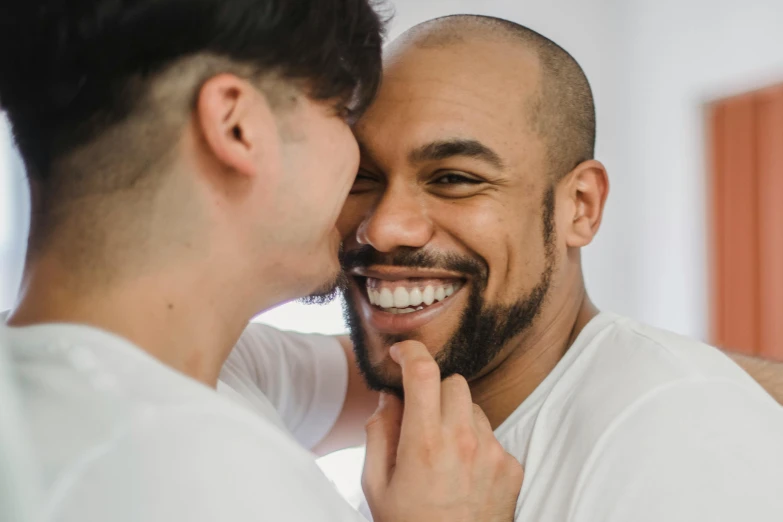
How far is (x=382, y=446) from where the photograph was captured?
3.60 ft

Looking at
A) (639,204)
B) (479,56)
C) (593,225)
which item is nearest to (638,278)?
(639,204)

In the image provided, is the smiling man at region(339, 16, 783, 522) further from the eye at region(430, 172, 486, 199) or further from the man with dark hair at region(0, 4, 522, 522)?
the man with dark hair at region(0, 4, 522, 522)

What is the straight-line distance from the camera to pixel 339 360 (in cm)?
156

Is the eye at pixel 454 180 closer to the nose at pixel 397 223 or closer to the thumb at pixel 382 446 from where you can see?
the nose at pixel 397 223

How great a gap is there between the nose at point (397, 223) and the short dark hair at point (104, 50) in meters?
0.38

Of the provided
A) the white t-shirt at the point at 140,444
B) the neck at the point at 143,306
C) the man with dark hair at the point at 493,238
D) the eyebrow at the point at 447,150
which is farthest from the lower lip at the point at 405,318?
the white t-shirt at the point at 140,444

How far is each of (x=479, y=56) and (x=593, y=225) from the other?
1.24 ft

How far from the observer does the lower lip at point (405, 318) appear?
4.09 feet

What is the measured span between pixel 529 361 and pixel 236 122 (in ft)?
2.37

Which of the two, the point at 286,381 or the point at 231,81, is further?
the point at 286,381

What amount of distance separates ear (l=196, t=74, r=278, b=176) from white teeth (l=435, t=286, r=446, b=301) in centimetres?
50

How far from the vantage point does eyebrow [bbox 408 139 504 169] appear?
119 centimetres

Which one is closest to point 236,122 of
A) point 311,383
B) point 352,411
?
point 311,383

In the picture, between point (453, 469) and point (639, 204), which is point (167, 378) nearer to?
point (453, 469)
